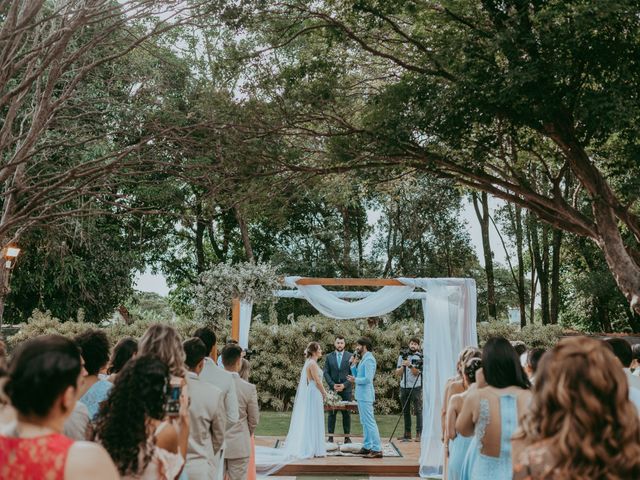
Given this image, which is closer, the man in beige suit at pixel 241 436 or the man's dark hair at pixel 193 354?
the man's dark hair at pixel 193 354

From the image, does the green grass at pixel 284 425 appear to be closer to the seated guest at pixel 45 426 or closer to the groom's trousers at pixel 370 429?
the groom's trousers at pixel 370 429

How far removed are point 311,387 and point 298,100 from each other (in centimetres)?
461

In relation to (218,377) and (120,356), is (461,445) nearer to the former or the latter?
(218,377)

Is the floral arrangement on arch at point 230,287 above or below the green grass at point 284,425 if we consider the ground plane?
above

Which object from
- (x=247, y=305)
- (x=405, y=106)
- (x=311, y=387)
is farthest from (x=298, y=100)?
(x=311, y=387)

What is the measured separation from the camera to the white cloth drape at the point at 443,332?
35.0 ft

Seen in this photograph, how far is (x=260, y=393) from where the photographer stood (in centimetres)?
1864

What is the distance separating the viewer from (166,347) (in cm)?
339

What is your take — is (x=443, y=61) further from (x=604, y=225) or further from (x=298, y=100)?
(x=604, y=225)

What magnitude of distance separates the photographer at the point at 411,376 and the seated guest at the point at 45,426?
10.4 meters

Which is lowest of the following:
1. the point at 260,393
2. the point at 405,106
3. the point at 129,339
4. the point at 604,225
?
the point at 260,393

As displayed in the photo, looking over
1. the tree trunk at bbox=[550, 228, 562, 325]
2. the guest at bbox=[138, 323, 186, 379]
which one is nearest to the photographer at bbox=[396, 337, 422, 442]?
the guest at bbox=[138, 323, 186, 379]

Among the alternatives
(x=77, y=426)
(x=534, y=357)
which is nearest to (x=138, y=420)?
(x=77, y=426)

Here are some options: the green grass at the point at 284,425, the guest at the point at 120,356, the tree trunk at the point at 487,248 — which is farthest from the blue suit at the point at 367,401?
the tree trunk at the point at 487,248
